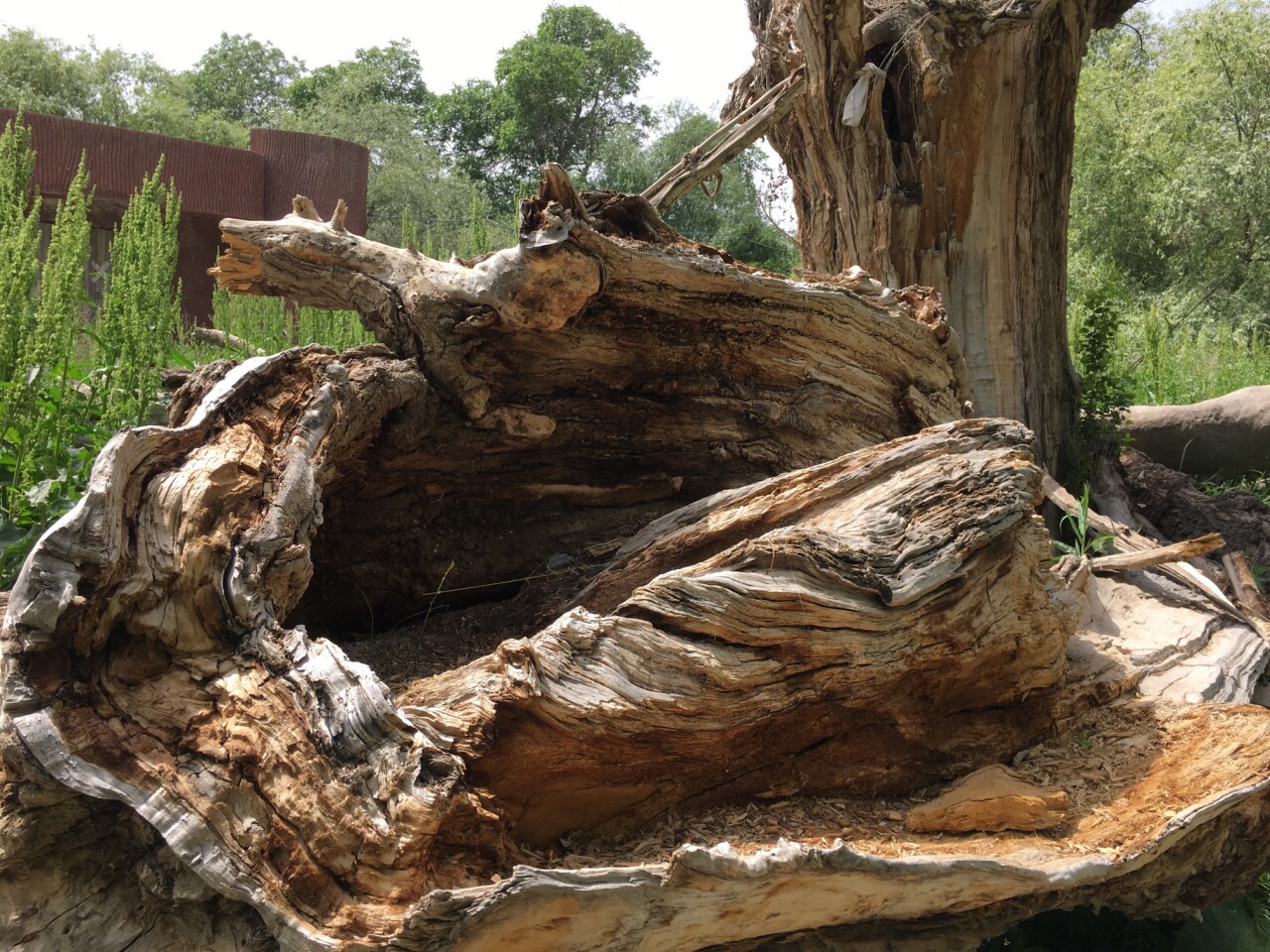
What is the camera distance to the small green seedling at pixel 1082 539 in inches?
172

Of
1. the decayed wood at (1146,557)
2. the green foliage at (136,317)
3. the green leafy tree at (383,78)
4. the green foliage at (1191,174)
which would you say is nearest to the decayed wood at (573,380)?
the green foliage at (136,317)

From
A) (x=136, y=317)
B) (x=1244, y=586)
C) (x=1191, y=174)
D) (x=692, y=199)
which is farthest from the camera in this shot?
(x=692, y=199)

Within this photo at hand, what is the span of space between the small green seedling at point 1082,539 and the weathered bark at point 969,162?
2.50 feet

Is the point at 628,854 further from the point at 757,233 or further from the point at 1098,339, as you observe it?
the point at 757,233

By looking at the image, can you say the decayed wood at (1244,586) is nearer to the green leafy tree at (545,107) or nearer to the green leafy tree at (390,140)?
the green leafy tree at (390,140)

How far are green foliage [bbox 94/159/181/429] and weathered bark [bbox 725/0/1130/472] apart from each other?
10.8 feet

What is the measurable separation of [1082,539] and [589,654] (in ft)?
9.37

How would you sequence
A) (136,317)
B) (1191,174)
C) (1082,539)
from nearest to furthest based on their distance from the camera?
(136,317), (1082,539), (1191,174)

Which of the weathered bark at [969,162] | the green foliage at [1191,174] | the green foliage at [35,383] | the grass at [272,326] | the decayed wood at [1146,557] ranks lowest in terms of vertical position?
the decayed wood at [1146,557]

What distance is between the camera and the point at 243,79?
3656 cm

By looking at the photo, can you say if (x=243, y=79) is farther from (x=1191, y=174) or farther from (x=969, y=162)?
(x=969, y=162)

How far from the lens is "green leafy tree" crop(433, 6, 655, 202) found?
30.9 metres

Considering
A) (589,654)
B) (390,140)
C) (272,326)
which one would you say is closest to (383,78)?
(390,140)

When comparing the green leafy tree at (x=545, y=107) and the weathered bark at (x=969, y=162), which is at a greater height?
the green leafy tree at (x=545, y=107)
